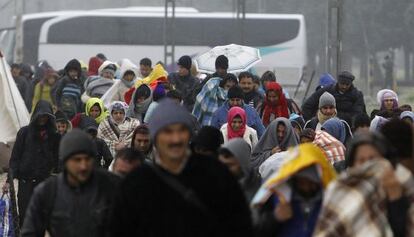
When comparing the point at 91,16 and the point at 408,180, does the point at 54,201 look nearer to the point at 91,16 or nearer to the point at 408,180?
the point at 408,180

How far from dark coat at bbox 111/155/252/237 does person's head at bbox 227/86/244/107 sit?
28.8 ft

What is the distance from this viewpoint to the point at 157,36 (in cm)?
5144

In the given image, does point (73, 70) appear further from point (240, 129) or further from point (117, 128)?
point (240, 129)

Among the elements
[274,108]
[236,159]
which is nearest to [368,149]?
[236,159]

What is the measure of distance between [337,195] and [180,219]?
0.72 m

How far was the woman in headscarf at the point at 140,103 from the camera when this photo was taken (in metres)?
17.2

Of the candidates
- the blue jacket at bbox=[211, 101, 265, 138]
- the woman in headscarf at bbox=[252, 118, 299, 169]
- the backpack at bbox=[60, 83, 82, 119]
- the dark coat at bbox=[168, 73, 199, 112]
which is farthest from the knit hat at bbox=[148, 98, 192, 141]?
the backpack at bbox=[60, 83, 82, 119]

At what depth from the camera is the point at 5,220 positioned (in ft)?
43.5

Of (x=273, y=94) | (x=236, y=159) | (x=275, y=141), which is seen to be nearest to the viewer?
(x=236, y=159)

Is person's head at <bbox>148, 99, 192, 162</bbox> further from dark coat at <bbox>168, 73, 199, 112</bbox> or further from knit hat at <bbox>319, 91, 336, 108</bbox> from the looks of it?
dark coat at <bbox>168, 73, 199, 112</bbox>

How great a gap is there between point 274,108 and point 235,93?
114 centimetres

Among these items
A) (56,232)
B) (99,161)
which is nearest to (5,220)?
(99,161)

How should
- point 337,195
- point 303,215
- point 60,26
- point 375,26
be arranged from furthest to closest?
point 375,26, point 60,26, point 303,215, point 337,195

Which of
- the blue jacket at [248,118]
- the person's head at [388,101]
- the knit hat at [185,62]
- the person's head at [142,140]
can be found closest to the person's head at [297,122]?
the blue jacket at [248,118]
